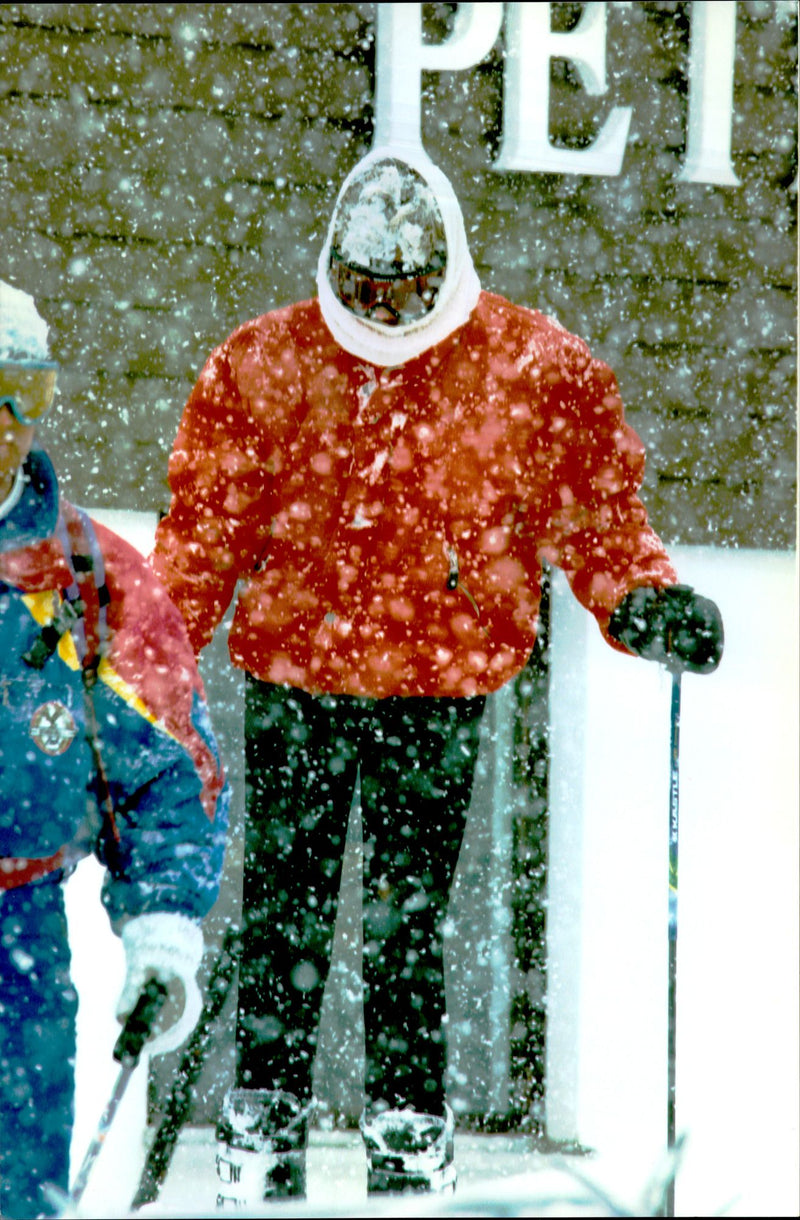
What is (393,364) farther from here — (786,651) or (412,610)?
(786,651)

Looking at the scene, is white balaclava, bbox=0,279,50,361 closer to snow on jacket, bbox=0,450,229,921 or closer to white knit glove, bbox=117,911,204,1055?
snow on jacket, bbox=0,450,229,921

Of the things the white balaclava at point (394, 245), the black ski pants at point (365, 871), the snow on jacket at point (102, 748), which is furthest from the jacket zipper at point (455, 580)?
the snow on jacket at point (102, 748)

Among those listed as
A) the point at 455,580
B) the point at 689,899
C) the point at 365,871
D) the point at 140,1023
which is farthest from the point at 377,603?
the point at 689,899

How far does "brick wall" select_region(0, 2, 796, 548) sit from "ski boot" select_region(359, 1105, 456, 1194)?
3.09ft

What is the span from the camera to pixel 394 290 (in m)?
1.59

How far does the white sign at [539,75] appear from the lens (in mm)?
2064

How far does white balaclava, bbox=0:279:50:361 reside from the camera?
1300 mm

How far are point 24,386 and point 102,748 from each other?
356 millimetres

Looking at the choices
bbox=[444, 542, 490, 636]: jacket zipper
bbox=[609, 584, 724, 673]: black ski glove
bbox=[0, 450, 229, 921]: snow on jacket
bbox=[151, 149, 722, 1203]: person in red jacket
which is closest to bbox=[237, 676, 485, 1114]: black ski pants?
bbox=[151, 149, 722, 1203]: person in red jacket

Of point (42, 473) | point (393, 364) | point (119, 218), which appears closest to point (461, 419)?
point (393, 364)

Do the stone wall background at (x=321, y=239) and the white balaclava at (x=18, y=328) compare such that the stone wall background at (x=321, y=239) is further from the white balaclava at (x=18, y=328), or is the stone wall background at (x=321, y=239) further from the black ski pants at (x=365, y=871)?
the white balaclava at (x=18, y=328)

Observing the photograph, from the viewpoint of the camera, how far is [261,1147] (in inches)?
64.9

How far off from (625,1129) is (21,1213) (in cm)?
114

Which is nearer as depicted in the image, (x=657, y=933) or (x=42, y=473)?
(x=42, y=473)
